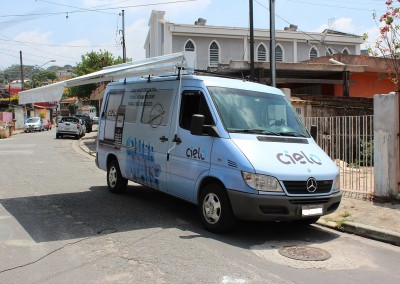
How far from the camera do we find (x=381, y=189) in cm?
786

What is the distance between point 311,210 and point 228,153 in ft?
4.55

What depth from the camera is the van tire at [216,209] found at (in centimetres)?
582

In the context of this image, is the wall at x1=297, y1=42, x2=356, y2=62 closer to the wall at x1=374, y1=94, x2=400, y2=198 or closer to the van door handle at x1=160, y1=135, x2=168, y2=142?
the wall at x1=374, y1=94, x2=400, y2=198

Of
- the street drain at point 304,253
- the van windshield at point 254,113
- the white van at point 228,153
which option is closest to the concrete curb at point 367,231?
the white van at point 228,153

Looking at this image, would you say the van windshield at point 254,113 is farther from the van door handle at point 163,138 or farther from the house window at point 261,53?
the house window at point 261,53

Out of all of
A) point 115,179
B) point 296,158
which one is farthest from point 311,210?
point 115,179

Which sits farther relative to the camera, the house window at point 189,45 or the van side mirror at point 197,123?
the house window at point 189,45

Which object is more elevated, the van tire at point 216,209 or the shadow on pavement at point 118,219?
the van tire at point 216,209

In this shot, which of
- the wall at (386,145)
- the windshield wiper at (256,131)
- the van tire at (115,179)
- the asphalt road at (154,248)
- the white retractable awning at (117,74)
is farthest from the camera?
the van tire at (115,179)

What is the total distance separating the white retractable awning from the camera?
809 cm

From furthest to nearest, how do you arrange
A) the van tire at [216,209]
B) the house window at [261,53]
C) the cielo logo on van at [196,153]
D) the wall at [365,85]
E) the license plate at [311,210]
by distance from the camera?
the house window at [261,53], the wall at [365,85], the cielo logo on van at [196,153], the van tire at [216,209], the license plate at [311,210]

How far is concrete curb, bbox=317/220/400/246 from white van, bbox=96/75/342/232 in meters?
0.49

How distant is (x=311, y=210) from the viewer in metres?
5.75

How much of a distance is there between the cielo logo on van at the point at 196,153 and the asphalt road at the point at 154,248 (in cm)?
→ 109
